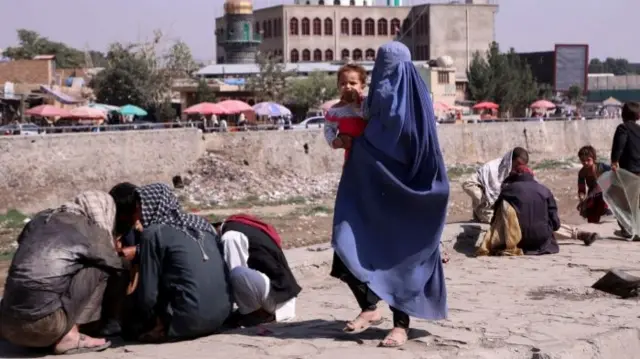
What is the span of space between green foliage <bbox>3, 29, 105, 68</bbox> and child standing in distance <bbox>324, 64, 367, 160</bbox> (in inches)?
2536

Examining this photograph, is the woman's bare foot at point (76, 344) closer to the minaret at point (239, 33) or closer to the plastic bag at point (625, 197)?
the plastic bag at point (625, 197)

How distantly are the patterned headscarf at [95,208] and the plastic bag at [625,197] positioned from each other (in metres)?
5.59

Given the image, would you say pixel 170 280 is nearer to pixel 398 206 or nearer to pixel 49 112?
pixel 398 206

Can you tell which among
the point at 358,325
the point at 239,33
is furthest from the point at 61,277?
the point at 239,33

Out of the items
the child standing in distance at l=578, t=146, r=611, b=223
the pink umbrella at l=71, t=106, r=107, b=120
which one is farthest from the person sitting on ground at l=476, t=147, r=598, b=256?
the pink umbrella at l=71, t=106, r=107, b=120

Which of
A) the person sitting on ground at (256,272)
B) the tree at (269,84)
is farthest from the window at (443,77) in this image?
the person sitting on ground at (256,272)

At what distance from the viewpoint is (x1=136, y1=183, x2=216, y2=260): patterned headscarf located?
482cm

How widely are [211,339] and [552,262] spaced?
3.57 metres

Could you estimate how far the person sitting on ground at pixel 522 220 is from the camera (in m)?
7.78

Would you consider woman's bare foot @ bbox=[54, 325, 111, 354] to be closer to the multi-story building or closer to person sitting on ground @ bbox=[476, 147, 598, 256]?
person sitting on ground @ bbox=[476, 147, 598, 256]

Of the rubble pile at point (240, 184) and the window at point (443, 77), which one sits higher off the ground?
the window at point (443, 77)

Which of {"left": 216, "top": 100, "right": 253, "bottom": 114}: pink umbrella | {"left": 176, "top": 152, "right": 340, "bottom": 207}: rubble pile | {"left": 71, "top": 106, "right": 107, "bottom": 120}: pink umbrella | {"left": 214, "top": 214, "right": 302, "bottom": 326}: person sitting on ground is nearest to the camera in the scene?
{"left": 214, "top": 214, "right": 302, "bottom": 326}: person sitting on ground

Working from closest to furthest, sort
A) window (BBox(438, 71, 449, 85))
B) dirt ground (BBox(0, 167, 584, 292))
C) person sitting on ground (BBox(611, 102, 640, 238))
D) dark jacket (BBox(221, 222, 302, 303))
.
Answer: dark jacket (BBox(221, 222, 302, 303)) < person sitting on ground (BBox(611, 102, 640, 238)) < dirt ground (BBox(0, 167, 584, 292)) < window (BBox(438, 71, 449, 85))

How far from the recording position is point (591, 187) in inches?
388
